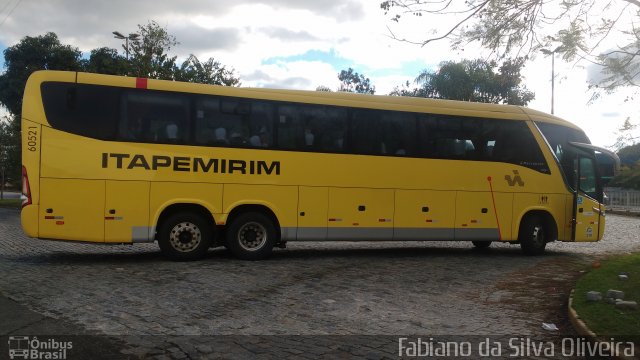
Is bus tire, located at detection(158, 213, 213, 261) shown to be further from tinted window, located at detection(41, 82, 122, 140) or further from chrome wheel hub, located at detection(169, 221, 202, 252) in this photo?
tinted window, located at detection(41, 82, 122, 140)

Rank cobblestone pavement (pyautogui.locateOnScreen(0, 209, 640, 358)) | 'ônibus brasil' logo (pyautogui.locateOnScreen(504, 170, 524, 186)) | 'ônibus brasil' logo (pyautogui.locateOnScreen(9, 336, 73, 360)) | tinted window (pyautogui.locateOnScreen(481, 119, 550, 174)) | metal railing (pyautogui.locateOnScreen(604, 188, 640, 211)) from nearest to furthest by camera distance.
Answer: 'ônibus brasil' logo (pyautogui.locateOnScreen(9, 336, 73, 360)) < cobblestone pavement (pyautogui.locateOnScreen(0, 209, 640, 358)) < tinted window (pyautogui.locateOnScreen(481, 119, 550, 174)) < 'ônibus brasil' logo (pyautogui.locateOnScreen(504, 170, 524, 186)) < metal railing (pyautogui.locateOnScreen(604, 188, 640, 211))

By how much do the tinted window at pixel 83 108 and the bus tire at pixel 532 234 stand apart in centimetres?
928

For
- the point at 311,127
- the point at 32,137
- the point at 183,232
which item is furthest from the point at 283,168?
the point at 32,137

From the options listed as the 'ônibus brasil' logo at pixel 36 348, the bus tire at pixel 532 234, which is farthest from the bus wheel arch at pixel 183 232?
the bus tire at pixel 532 234

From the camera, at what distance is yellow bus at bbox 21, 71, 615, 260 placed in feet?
30.4

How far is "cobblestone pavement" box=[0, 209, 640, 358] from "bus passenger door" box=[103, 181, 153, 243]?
1.89 ft

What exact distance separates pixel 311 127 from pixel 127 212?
3.92 metres

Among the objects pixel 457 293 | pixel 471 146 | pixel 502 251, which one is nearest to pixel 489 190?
pixel 471 146

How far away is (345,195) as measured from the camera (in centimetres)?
1066

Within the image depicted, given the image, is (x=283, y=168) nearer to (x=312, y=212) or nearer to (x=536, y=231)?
(x=312, y=212)

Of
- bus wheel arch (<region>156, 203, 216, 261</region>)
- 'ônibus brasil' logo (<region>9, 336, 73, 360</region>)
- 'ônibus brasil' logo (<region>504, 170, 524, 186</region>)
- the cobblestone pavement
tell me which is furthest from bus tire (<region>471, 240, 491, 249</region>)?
'ônibus brasil' logo (<region>9, 336, 73, 360</region>)

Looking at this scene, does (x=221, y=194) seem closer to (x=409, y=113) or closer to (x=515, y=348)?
(x=409, y=113)

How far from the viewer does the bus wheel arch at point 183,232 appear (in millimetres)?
9758

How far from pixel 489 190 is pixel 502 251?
2423mm
